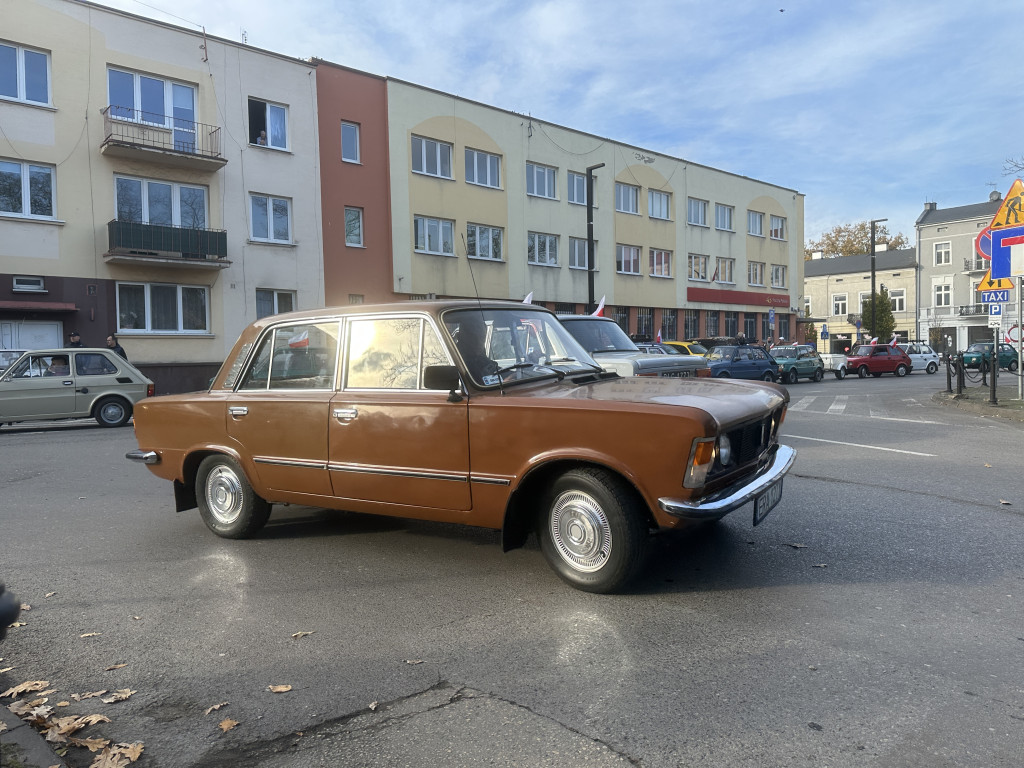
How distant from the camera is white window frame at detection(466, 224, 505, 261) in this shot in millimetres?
31031

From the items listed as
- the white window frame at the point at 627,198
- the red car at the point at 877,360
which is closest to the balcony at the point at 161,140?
the white window frame at the point at 627,198

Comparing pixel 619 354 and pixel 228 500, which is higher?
pixel 619 354

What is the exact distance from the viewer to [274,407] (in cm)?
530

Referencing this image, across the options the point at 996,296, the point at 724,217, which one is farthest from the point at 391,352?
the point at 724,217

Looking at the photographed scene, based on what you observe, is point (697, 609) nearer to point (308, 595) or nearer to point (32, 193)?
point (308, 595)

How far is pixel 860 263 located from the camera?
71.8 metres

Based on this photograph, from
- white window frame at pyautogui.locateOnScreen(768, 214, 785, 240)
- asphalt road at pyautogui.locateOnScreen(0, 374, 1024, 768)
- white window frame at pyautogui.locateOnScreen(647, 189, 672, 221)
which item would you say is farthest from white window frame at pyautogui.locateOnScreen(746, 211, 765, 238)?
asphalt road at pyautogui.locateOnScreen(0, 374, 1024, 768)

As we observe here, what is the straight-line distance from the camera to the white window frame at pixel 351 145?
89.5 ft

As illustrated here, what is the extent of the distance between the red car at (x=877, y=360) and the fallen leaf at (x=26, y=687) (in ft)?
121

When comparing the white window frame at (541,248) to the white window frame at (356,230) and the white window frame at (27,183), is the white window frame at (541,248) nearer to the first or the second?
the white window frame at (356,230)

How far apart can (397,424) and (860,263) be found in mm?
75735

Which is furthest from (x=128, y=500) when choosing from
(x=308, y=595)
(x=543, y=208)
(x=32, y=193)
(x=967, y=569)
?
(x=543, y=208)

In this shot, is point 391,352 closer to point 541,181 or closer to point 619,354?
point 619,354

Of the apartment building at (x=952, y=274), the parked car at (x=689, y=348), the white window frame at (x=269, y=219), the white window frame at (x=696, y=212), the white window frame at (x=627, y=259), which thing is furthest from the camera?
the apartment building at (x=952, y=274)
